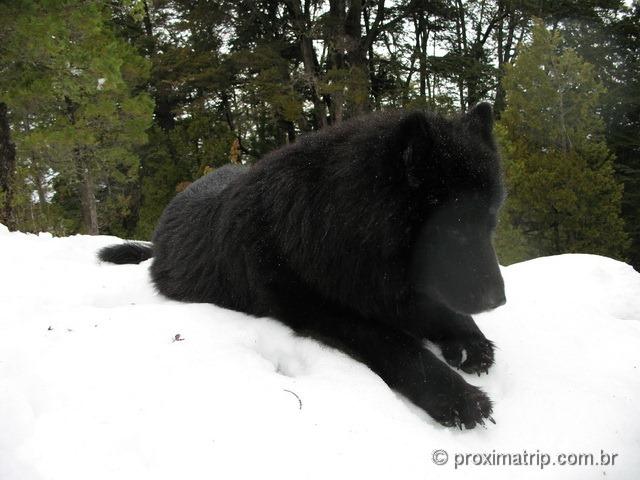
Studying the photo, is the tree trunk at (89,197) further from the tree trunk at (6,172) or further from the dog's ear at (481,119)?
the dog's ear at (481,119)

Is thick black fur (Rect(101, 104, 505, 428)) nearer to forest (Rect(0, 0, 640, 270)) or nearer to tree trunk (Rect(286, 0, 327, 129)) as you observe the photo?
forest (Rect(0, 0, 640, 270))

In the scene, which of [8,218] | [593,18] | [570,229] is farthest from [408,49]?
[8,218]

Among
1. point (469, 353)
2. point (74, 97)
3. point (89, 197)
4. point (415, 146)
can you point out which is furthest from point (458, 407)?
point (89, 197)

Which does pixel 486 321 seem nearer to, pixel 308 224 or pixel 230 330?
pixel 308 224

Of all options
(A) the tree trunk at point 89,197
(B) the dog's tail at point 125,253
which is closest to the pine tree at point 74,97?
(A) the tree trunk at point 89,197

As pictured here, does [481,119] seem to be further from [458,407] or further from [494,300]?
[458,407]

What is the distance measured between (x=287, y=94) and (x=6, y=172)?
10015 mm

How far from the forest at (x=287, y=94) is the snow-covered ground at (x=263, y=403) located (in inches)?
270

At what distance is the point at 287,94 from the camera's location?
1630cm

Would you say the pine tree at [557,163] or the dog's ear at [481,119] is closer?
the dog's ear at [481,119]

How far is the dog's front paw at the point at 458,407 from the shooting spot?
6.73 feet

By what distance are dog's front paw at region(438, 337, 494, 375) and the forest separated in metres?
7.55

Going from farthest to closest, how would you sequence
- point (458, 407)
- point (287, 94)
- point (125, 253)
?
point (287, 94)
point (125, 253)
point (458, 407)

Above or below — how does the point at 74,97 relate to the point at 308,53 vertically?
below
